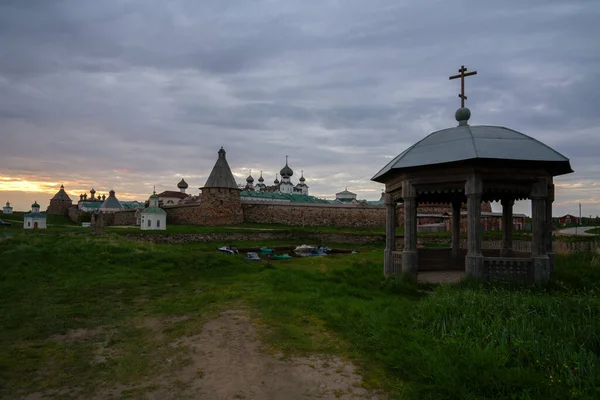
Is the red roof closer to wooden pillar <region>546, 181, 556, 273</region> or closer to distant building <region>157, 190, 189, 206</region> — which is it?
distant building <region>157, 190, 189, 206</region>

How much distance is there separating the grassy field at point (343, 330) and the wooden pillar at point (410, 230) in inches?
19.6

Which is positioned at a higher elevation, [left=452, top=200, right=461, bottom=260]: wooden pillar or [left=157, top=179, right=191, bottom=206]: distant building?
[left=157, top=179, right=191, bottom=206]: distant building

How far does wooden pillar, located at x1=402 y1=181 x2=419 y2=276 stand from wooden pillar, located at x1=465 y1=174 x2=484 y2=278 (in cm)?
137

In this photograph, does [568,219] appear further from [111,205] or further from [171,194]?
[111,205]

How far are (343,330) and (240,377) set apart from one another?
2.35 metres

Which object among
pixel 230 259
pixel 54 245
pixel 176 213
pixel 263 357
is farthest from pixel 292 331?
pixel 176 213

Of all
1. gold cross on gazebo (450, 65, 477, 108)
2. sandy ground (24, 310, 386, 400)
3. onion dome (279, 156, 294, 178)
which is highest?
onion dome (279, 156, 294, 178)

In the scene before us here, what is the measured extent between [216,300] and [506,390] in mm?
6647

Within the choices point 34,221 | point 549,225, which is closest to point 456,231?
point 549,225

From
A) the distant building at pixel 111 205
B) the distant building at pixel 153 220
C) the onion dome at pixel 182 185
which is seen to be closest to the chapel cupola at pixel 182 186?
the onion dome at pixel 182 185

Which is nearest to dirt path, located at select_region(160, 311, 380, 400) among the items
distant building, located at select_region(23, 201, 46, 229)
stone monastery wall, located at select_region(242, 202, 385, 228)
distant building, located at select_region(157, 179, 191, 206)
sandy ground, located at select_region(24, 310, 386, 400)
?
sandy ground, located at select_region(24, 310, 386, 400)

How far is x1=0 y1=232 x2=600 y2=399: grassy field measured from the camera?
4379 mm

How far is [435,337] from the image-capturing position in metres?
5.61

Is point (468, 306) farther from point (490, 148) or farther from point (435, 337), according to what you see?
point (490, 148)
